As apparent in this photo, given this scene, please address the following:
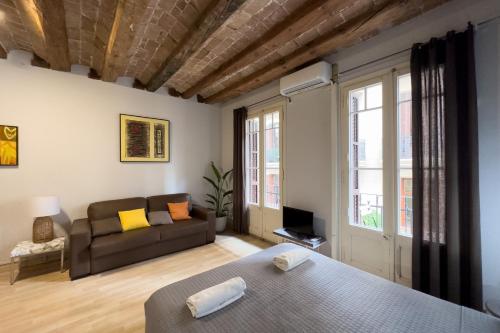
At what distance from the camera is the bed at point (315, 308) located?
44.1 inches

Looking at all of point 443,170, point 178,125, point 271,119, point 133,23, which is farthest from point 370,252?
point 178,125

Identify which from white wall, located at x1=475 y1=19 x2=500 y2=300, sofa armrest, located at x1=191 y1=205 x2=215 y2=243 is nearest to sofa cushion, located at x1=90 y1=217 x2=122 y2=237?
sofa armrest, located at x1=191 y1=205 x2=215 y2=243

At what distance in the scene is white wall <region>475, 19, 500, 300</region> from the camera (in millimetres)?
1726

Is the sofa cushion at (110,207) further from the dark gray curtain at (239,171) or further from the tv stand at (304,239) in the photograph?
the tv stand at (304,239)

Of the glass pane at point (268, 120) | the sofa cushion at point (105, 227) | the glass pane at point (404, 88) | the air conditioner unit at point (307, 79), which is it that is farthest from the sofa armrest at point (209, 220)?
the glass pane at point (404, 88)

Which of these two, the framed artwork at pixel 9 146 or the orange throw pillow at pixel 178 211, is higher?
the framed artwork at pixel 9 146

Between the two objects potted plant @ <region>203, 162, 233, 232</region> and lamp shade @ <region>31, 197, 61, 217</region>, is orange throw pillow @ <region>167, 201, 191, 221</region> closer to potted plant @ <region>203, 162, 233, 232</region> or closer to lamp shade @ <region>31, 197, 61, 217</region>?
potted plant @ <region>203, 162, 233, 232</region>

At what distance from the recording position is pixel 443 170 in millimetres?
1889

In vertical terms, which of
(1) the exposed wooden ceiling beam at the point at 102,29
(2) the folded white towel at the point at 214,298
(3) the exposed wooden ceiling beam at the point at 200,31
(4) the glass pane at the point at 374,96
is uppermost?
(1) the exposed wooden ceiling beam at the point at 102,29

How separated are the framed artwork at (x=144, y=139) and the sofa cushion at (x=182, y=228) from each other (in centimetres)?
136

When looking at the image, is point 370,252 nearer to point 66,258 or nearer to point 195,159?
point 195,159

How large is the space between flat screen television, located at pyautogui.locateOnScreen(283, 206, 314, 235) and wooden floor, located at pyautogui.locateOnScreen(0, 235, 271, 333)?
1.00 meters

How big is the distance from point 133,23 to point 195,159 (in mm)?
2775

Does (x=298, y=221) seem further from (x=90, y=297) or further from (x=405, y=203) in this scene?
(x=90, y=297)
